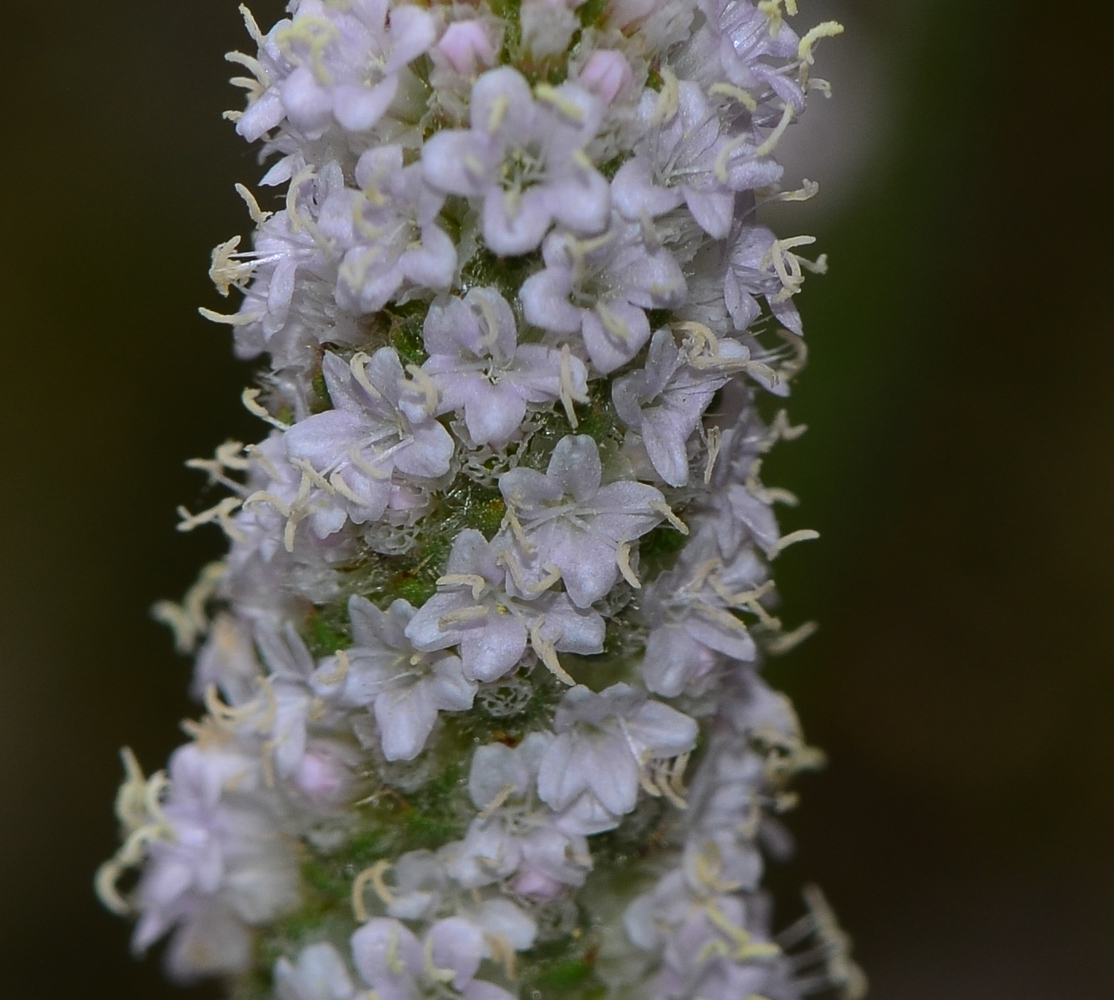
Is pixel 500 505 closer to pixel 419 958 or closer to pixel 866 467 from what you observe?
pixel 419 958

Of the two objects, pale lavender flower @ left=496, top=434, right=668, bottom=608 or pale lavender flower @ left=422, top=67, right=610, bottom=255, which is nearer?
pale lavender flower @ left=422, top=67, right=610, bottom=255

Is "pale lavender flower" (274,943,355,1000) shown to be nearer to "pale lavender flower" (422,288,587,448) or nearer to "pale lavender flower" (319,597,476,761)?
"pale lavender flower" (319,597,476,761)

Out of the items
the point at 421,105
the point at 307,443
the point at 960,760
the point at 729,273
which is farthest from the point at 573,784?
the point at 960,760

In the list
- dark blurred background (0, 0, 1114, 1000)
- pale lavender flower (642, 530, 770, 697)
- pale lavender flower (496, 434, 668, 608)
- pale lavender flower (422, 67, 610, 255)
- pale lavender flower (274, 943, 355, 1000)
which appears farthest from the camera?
dark blurred background (0, 0, 1114, 1000)

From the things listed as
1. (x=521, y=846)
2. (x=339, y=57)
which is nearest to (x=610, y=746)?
(x=521, y=846)

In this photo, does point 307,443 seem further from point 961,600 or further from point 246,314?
point 961,600

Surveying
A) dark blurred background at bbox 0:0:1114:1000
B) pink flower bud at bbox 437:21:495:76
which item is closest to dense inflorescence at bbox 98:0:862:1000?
pink flower bud at bbox 437:21:495:76
